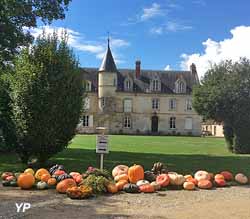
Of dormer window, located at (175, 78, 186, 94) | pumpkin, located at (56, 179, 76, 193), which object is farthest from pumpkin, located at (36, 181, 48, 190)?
dormer window, located at (175, 78, 186, 94)

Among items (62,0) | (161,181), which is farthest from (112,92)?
(161,181)

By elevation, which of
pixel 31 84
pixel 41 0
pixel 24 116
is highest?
pixel 41 0

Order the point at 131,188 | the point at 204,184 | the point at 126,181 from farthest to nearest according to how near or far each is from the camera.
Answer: the point at 204,184 < the point at 126,181 < the point at 131,188

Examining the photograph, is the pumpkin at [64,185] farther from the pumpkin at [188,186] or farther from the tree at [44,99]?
the tree at [44,99]

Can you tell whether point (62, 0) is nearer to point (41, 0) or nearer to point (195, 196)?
point (41, 0)

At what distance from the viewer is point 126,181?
39.4 feet

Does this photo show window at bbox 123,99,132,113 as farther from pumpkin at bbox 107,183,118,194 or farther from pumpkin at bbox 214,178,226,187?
pumpkin at bbox 107,183,118,194

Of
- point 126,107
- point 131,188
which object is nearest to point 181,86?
point 126,107

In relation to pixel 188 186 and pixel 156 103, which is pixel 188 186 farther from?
pixel 156 103

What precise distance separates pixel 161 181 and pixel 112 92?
57635mm

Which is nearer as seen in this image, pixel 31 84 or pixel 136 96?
pixel 31 84

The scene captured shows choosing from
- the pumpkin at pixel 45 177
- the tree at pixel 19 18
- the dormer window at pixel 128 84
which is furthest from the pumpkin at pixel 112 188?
the dormer window at pixel 128 84

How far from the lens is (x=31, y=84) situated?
15102 millimetres

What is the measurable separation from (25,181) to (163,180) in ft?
11.9
